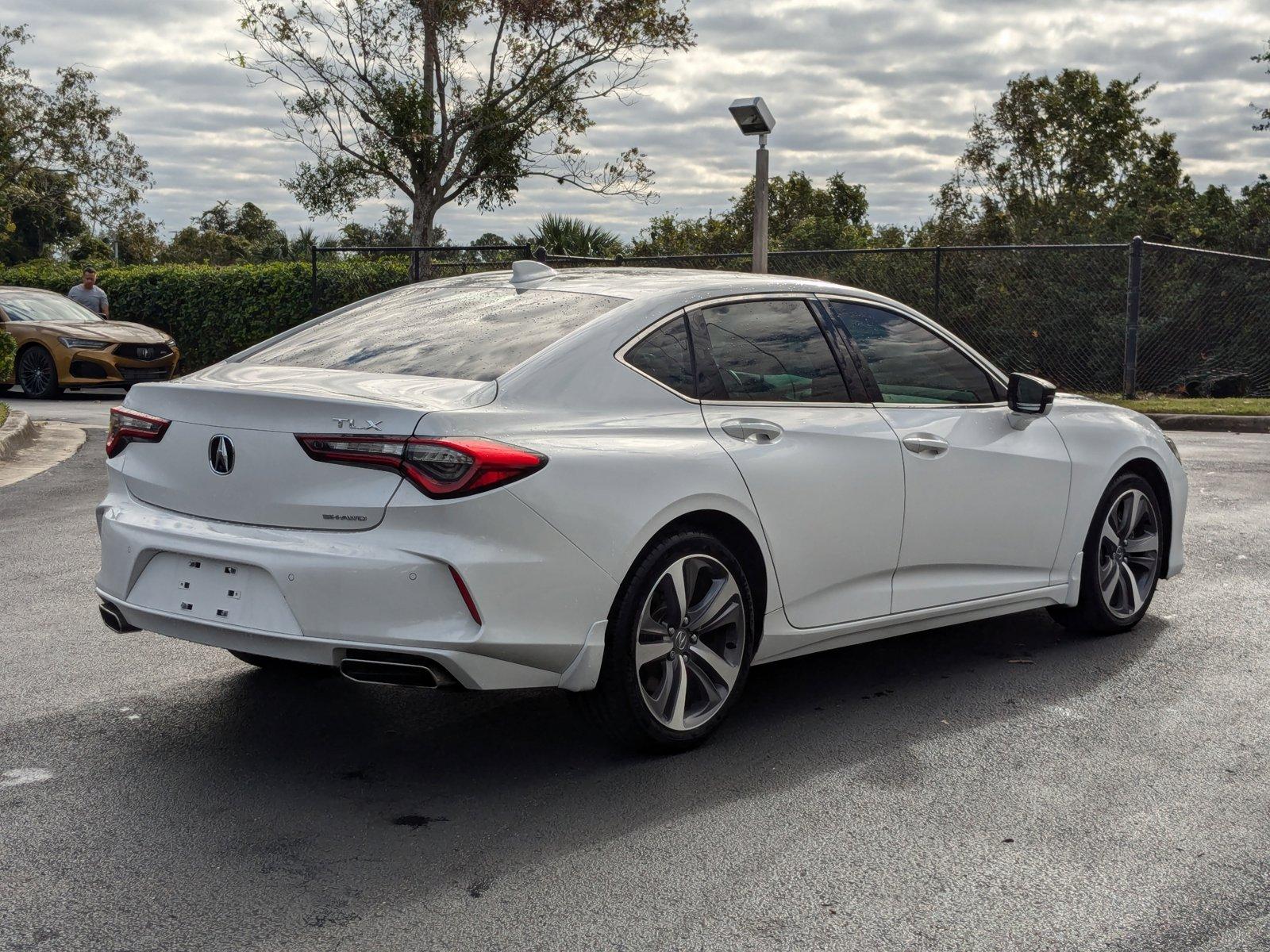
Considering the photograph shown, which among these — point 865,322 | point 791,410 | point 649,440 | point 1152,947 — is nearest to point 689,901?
point 1152,947

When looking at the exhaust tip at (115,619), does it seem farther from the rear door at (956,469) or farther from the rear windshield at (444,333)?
the rear door at (956,469)

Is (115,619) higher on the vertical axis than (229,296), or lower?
lower

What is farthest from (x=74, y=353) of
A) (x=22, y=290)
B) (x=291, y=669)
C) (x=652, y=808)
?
(x=652, y=808)

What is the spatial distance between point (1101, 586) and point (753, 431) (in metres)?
2.23

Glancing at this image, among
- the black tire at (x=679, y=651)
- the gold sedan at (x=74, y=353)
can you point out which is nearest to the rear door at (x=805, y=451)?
the black tire at (x=679, y=651)

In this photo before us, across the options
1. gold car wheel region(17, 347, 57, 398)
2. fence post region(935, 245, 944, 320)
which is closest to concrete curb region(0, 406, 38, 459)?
gold car wheel region(17, 347, 57, 398)

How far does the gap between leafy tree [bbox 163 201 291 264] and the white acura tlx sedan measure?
73.7m

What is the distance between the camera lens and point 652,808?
13.4ft

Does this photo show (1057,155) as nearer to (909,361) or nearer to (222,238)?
(909,361)

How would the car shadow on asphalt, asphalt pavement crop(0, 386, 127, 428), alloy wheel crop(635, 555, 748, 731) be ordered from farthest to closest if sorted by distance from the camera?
asphalt pavement crop(0, 386, 127, 428), alloy wheel crop(635, 555, 748, 731), the car shadow on asphalt

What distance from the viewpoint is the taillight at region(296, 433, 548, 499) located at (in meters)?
3.90

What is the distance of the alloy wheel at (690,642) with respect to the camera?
14.4 feet

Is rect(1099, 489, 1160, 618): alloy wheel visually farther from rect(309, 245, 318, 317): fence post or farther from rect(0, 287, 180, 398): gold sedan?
rect(309, 245, 318, 317): fence post

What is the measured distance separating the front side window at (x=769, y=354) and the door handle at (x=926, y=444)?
29cm
